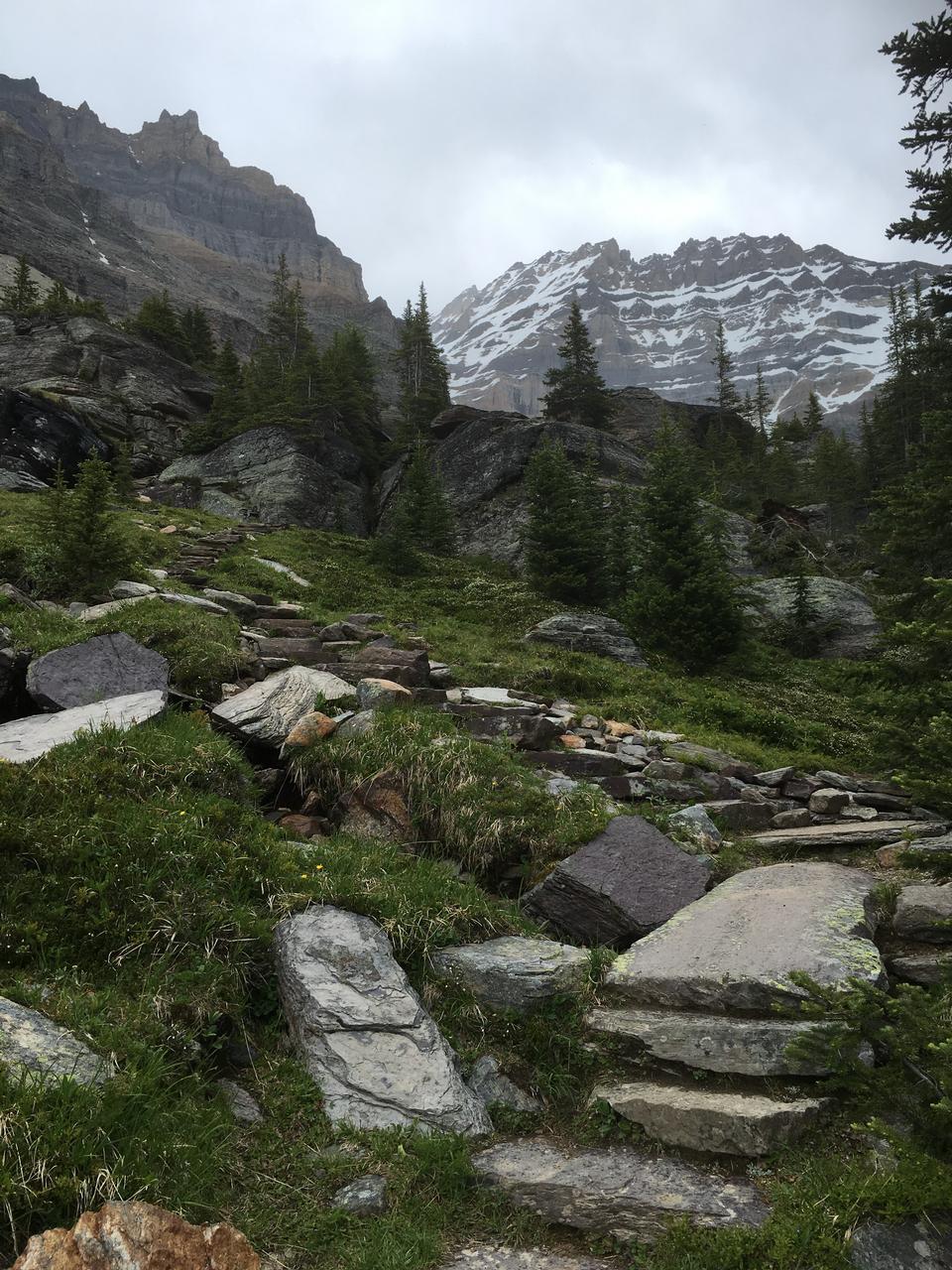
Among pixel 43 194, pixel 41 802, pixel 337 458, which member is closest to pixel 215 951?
pixel 41 802

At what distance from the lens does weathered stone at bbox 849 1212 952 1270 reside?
10.3 feet

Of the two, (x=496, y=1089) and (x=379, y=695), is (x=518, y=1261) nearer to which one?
(x=496, y=1089)

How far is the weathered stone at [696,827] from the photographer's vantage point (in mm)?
7617

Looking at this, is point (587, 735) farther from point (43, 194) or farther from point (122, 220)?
point (122, 220)

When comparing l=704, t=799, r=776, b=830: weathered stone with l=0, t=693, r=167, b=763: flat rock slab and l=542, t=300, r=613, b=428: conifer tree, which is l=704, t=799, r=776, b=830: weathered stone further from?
l=542, t=300, r=613, b=428: conifer tree

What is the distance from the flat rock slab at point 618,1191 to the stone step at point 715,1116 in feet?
0.53

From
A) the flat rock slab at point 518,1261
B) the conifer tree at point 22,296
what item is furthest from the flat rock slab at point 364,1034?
the conifer tree at point 22,296

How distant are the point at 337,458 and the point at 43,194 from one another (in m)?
131

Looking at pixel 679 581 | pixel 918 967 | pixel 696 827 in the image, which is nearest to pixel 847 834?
pixel 696 827

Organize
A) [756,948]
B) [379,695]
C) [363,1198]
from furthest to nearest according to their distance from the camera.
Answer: [379,695]
[756,948]
[363,1198]

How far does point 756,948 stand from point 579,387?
53.9 meters

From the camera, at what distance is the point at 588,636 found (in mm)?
18766

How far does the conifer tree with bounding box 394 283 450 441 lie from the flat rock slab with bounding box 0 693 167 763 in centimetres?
5277

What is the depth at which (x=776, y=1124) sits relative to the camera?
3990 mm
